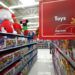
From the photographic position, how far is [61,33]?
1.37 meters

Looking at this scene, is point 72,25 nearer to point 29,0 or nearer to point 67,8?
point 67,8

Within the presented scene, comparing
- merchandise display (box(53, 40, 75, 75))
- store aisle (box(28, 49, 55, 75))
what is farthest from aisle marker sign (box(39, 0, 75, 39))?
store aisle (box(28, 49, 55, 75))

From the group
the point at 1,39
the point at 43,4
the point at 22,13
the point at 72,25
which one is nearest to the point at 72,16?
the point at 72,25

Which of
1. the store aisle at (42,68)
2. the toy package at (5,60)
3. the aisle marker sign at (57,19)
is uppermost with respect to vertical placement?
the aisle marker sign at (57,19)

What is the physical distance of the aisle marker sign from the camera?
137cm

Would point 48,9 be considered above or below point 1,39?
above

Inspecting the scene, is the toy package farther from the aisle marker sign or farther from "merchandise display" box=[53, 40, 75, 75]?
the aisle marker sign

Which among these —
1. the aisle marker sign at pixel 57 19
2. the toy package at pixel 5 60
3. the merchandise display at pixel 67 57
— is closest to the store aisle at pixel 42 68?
the toy package at pixel 5 60

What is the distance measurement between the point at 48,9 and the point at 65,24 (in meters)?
0.21

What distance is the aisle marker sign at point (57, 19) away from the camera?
4.50 feet

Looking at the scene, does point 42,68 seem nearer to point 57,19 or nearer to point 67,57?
point 67,57

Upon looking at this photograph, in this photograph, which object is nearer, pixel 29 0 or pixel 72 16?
pixel 72 16

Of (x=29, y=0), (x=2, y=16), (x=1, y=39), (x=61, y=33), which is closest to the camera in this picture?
(x=61, y=33)

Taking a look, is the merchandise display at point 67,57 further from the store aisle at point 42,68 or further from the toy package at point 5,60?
the store aisle at point 42,68
